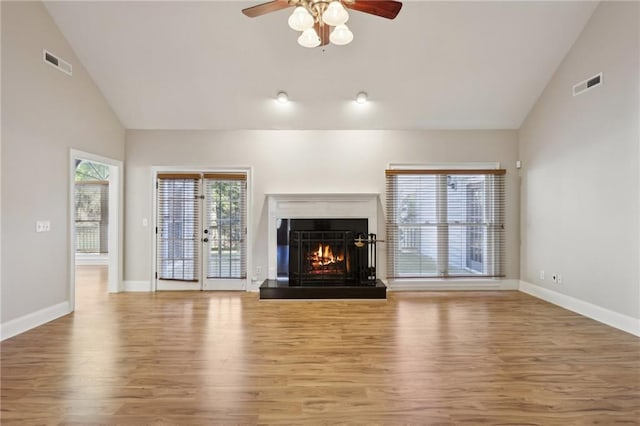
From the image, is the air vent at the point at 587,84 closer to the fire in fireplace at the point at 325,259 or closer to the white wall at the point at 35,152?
the fire in fireplace at the point at 325,259

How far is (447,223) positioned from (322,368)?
3.78m

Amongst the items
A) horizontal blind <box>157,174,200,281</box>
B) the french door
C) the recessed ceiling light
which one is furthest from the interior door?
the recessed ceiling light

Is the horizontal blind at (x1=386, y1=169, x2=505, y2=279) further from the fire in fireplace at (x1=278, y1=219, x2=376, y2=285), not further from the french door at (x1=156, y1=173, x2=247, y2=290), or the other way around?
the french door at (x1=156, y1=173, x2=247, y2=290)

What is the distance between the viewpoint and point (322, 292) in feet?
16.3

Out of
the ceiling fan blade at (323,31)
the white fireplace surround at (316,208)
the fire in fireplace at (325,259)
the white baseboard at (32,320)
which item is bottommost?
the white baseboard at (32,320)

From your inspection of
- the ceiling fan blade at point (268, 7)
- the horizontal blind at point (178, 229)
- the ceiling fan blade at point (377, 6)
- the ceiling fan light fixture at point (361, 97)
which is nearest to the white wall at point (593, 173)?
the ceiling fan light fixture at point (361, 97)

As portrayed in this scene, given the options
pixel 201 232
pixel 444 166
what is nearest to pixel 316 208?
pixel 201 232

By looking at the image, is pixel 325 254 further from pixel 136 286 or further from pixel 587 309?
pixel 587 309

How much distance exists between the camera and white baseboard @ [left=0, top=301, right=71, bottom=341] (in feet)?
11.2

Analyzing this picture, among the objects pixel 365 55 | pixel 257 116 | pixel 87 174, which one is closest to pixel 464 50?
pixel 365 55

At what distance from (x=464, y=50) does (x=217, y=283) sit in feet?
17.0

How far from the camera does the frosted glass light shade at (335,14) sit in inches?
91.3

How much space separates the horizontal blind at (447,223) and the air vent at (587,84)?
1553 millimetres

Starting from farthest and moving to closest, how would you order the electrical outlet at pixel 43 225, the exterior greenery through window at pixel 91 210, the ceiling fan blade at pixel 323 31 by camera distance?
the exterior greenery through window at pixel 91 210 → the electrical outlet at pixel 43 225 → the ceiling fan blade at pixel 323 31
